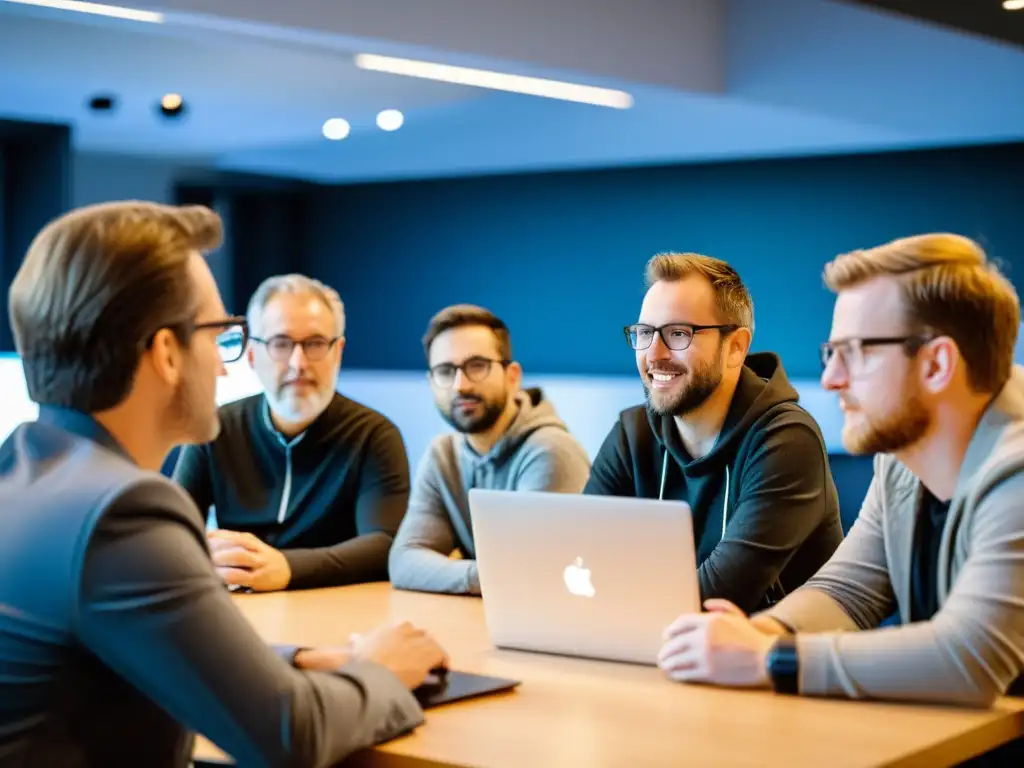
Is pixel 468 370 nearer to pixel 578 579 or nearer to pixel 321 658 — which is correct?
pixel 578 579

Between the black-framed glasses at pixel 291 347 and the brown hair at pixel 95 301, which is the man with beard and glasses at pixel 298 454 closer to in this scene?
the black-framed glasses at pixel 291 347

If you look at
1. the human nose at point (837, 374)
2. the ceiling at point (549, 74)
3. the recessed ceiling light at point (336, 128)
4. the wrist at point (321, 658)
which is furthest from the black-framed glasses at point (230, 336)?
the recessed ceiling light at point (336, 128)

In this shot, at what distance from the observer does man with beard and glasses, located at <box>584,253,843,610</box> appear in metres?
2.78

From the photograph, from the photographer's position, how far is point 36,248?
1.78m

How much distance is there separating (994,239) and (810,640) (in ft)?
15.8

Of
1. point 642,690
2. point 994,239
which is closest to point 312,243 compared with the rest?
point 994,239

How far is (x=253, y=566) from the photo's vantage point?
3.21 m

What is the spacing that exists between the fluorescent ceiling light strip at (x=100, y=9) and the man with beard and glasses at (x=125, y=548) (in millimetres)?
2423

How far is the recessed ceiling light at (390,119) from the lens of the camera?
6625 millimetres

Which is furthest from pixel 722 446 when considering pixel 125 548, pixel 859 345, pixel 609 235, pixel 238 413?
pixel 609 235

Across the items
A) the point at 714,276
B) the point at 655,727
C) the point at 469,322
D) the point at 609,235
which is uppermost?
the point at 609,235

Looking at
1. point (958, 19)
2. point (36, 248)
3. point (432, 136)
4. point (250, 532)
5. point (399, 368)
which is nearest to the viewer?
point (36, 248)

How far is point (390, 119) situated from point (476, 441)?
3288 millimetres

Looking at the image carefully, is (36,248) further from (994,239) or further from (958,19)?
(994,239)
